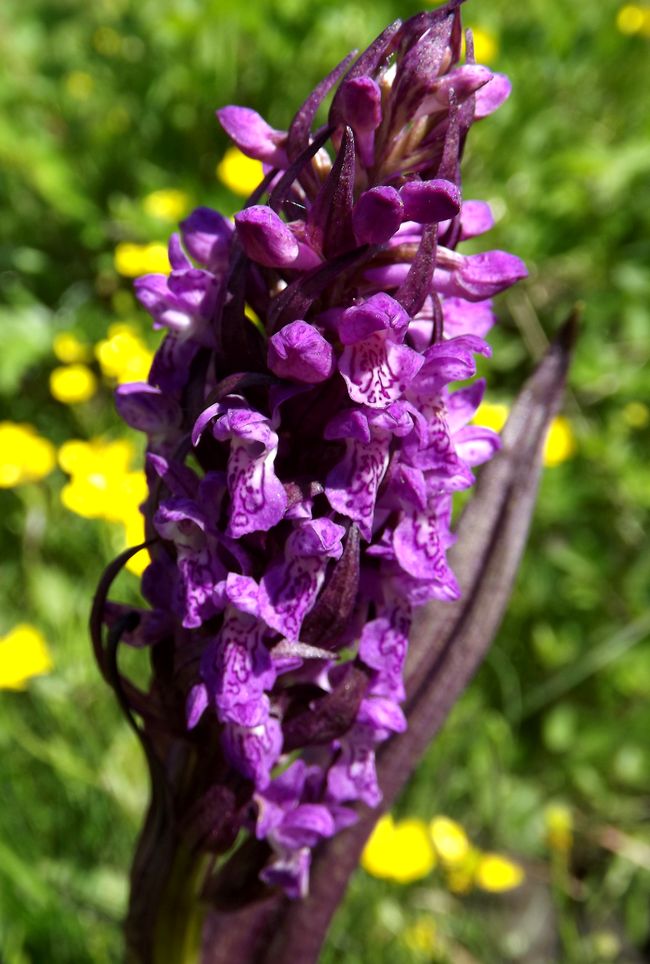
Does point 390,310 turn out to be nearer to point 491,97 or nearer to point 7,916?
point 491,97

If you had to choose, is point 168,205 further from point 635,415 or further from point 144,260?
point 635,415

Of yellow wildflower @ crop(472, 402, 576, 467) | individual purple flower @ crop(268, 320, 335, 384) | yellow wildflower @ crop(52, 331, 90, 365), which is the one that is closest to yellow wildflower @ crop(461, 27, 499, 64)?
yellow wildflower @ crop(472, 402, 576, 467)

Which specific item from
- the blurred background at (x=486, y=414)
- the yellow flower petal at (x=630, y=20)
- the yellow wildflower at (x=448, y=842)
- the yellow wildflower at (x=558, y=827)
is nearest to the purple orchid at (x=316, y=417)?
the blurred background at (x=486, y=414)

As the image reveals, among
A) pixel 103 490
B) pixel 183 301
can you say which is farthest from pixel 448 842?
pixel 183 301

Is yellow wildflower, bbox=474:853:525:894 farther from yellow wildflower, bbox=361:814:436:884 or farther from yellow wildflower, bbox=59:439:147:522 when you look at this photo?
yellow wildflower, bbox=59:439:147:522

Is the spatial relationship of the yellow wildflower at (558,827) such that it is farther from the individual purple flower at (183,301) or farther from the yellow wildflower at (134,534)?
the individual purple flower at (183,301)

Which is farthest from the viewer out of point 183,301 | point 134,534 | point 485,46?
point 485,46

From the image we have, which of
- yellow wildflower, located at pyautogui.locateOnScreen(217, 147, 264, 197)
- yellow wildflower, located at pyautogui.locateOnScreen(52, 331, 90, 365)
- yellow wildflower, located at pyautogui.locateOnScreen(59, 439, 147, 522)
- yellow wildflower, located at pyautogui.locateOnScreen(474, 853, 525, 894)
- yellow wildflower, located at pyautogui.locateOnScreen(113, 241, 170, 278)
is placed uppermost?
yellow wildflower, located at pyautogui.locateOnScreen(217, 147, 264, 197)
